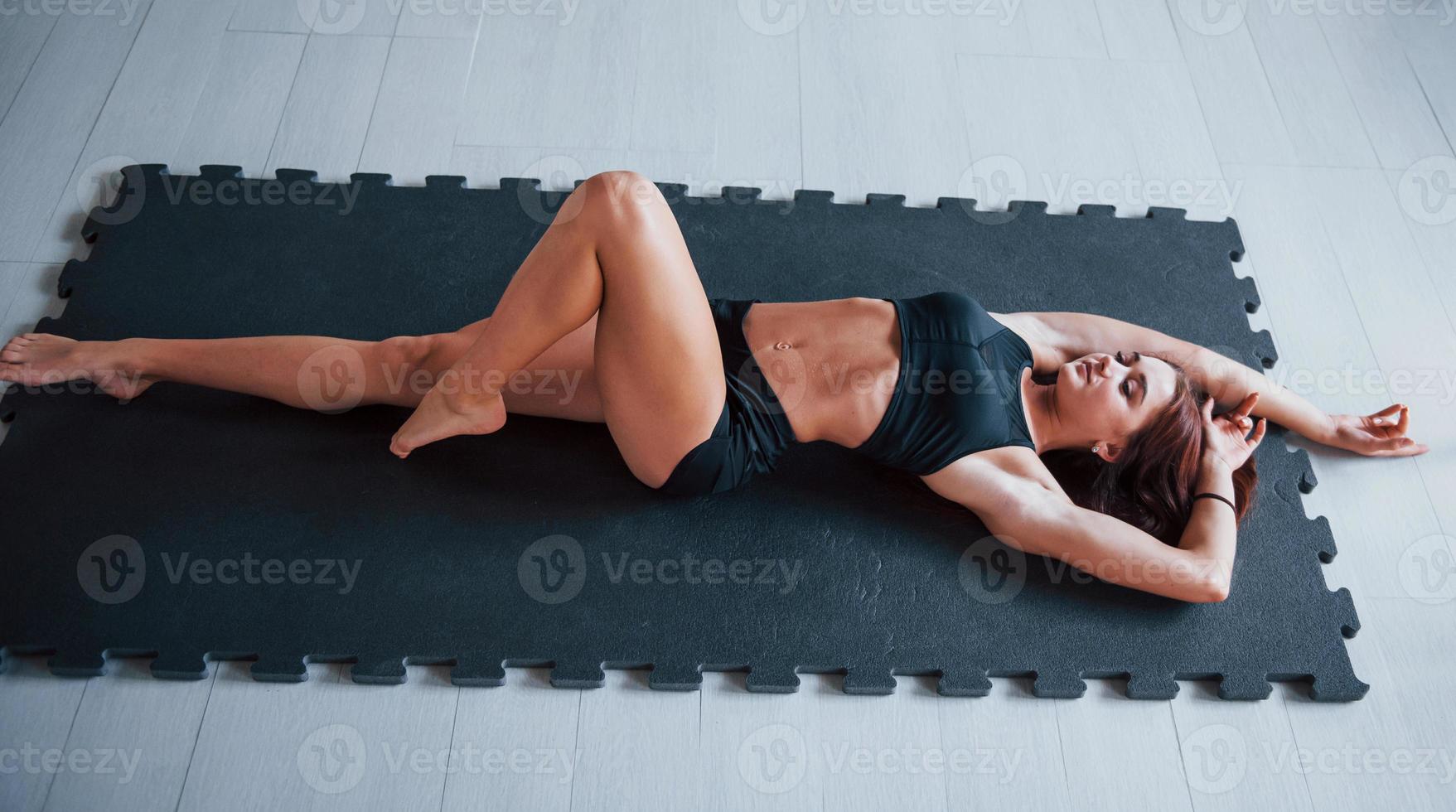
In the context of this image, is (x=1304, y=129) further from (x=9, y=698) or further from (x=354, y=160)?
(x=9, y=698)

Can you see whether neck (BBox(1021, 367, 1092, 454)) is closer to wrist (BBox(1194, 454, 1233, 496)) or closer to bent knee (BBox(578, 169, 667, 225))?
wrist (BBox(1194, 454, 1233, 496))

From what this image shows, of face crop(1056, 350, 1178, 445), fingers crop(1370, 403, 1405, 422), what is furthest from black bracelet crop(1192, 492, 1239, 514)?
fingers crop(1370, 403, 1405, 422)

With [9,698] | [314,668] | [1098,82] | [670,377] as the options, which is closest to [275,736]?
[314,668]

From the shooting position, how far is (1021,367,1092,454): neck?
7.09ft

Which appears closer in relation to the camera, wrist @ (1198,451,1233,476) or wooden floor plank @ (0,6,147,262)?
wrist @ (1198,451,1233,476)

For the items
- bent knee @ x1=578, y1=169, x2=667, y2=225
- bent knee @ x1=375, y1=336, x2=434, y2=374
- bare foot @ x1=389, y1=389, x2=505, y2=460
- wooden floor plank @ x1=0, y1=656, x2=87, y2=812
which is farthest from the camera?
bent knee @ x1=375, y1=336, x2=434, y2=374

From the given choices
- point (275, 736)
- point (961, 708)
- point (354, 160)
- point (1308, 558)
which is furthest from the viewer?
point (354, 160)

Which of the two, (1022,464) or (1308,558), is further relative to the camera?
(1308,558)

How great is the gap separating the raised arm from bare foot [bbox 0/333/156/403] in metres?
1.82

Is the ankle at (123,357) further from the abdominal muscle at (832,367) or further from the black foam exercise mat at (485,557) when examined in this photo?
the abdominal muscle at (832,367)

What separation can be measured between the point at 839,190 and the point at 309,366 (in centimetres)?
156

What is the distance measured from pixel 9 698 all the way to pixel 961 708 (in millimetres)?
1919

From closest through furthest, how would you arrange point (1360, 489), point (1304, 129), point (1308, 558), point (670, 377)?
point (670, 377)
point (1308, 558)
point (1360, 489)
point (1304, 129)

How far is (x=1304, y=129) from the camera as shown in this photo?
3.22m
